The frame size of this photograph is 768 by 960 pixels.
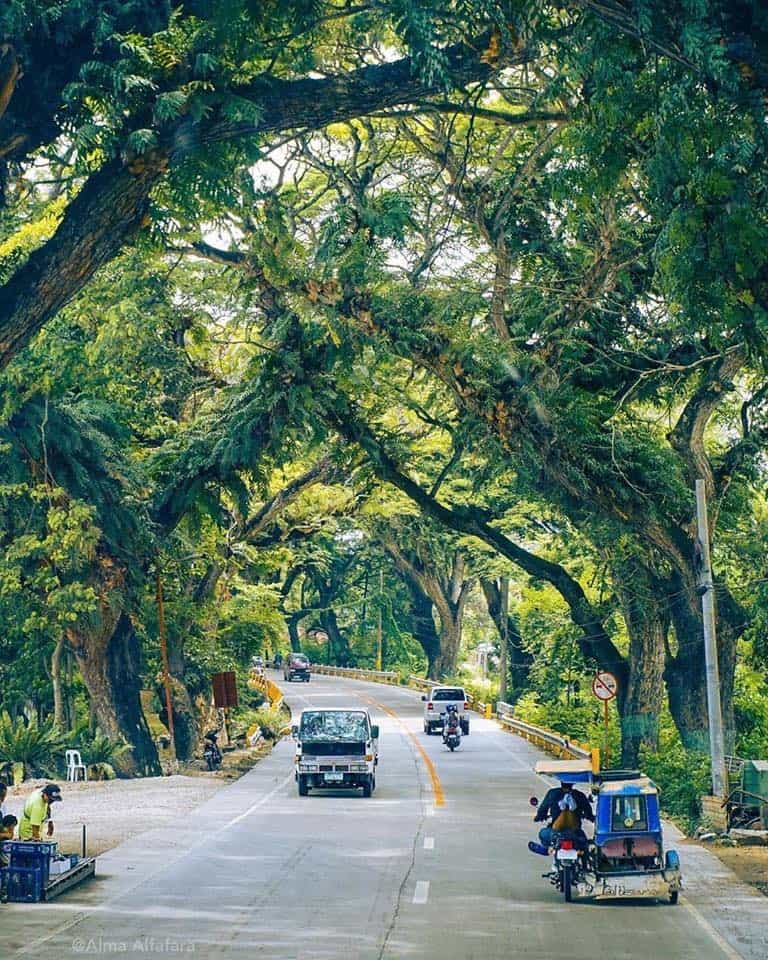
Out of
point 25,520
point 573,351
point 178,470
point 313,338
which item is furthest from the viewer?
point 178,470

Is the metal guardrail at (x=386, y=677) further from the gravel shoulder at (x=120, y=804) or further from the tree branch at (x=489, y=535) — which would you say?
the gravel shoulder at (x=120, y=804)

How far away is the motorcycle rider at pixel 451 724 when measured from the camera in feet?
149

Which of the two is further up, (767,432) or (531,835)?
(767,432)

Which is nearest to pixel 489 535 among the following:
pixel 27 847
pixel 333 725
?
pixel 333 725

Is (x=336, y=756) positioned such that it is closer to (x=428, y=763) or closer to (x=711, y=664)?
(x=711, y=664)

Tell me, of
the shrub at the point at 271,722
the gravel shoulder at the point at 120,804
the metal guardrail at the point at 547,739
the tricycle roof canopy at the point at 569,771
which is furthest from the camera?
the shrub at the point at 271,722

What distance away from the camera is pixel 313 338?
31.5 meters

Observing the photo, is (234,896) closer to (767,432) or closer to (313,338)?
(313,338)

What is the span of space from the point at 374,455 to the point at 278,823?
1375cm

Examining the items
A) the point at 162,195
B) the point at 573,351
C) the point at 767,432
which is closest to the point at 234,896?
the point at 162,195

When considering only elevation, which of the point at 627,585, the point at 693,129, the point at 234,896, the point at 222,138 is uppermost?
the point at 222,138

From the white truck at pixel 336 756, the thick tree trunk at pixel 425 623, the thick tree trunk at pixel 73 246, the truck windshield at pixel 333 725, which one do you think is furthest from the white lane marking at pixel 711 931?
the thick tree trunk at pixel 425 623

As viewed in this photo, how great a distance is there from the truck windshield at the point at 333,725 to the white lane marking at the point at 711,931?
14.9 metres

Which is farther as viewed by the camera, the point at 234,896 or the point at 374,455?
the point at 374,455
